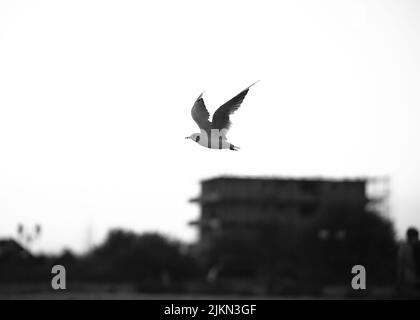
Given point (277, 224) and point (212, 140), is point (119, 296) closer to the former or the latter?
point (212, 140)

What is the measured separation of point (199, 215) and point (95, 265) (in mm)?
47986

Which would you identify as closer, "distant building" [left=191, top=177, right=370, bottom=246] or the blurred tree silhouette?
the blurred tree silhouette

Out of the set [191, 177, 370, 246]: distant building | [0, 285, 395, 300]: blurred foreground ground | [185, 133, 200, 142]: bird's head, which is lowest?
[0, 285, 395, 300]: blurred foreground ground

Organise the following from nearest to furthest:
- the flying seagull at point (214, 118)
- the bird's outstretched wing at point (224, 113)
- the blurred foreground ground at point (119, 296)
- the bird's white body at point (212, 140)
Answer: the bird's white body at point (212, 140) < the flying seagull at point (214, 118) < the bird's outstretched wing at point (224, 113) < the blurred foreground ground at point (119, 296)

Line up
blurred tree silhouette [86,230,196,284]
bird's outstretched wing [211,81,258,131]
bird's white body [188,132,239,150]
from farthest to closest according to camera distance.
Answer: blurred tree silhouette [86,230,196,284] < bird's outstretched wing [211,81,258,131] < bird's white body [188,132,239,150]

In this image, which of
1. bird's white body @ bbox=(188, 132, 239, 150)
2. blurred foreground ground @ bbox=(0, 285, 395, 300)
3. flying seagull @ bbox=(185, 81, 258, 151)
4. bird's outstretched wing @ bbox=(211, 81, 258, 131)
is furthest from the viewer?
blurred foreground ground @ bbox=(0, 285, 395, 300)

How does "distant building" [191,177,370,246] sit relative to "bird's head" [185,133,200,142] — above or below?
above

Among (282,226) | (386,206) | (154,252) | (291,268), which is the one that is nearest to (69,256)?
(154,252)

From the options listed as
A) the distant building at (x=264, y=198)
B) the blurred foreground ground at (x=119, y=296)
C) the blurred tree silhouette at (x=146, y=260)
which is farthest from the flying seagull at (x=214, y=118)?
the distant building at (x=264, y=198)

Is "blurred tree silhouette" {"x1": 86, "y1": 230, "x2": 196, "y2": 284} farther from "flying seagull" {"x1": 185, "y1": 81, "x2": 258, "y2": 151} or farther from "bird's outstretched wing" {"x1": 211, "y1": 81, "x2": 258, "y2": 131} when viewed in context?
"bird's outstretched wing" {"x1": 211, "y1": 81, "x2": 258, "y2": 131}

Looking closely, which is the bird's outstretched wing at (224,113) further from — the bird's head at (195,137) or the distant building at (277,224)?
the distant building at (277,224)

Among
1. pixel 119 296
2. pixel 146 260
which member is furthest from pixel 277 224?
pixel 119 296

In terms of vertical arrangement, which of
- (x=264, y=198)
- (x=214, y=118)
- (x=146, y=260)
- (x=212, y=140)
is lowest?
(x=146, y=260)

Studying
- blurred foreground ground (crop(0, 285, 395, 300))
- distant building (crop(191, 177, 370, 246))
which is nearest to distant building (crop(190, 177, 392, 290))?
distant building (crop(191, 177, 370, 246))
